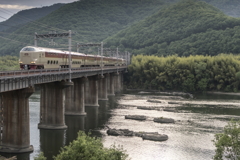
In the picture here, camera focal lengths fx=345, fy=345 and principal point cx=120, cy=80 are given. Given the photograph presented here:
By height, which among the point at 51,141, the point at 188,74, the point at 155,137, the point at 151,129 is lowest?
the point at 51,141

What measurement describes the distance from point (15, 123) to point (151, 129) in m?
28.4

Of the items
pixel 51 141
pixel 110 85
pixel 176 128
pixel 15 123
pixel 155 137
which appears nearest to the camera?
pixel 15 123

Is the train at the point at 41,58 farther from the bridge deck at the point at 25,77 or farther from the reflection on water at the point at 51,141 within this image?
the reflection on water at the point at 51,141

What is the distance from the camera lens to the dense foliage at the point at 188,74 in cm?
15275

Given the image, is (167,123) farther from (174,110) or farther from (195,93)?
(195,93)

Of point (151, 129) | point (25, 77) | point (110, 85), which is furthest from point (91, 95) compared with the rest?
point (25, 77)

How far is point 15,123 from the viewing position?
163 ft

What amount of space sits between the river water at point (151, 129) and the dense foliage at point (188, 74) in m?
50.7

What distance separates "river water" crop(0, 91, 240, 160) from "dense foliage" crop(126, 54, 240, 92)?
5066cm

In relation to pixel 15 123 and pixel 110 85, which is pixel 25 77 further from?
pixel 110 85

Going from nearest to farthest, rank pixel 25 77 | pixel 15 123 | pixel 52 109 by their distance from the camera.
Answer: pixel 25 77
pixel 15 123
pixel 52 109

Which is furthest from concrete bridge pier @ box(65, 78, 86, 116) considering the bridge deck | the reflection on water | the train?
the reflection on water

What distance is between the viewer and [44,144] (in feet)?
183

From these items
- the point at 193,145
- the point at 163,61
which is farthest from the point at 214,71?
the point at 193,145
